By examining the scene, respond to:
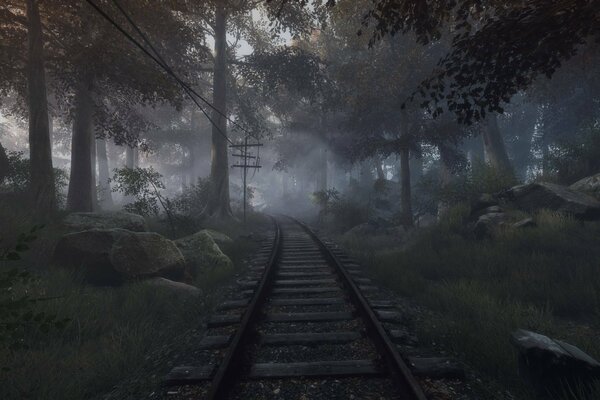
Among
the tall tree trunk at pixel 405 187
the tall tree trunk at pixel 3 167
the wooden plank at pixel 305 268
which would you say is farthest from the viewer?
the tall tree trunk at pixel 405 187

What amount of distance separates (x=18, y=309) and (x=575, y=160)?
1596 cm

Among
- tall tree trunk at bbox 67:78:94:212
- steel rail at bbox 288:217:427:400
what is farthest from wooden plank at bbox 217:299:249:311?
tall tree trunk at bbox 67:78:94:212

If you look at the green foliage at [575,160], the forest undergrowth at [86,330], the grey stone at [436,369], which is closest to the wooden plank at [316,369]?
the grey stone at [436,369]

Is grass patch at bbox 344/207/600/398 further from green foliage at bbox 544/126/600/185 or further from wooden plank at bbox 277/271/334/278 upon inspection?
green foliage at bbox 544/126/600/185

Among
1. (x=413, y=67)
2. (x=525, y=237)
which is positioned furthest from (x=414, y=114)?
(x=525, y=237)

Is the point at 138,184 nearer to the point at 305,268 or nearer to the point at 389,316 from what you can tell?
the point at 305,268

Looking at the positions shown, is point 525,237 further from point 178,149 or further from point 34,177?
point 178,149

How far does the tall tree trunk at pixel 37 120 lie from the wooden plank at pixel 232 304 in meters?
6.68

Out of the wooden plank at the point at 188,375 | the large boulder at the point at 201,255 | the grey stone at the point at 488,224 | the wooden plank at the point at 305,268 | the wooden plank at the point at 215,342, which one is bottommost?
the wooden plank at the point at 188,375

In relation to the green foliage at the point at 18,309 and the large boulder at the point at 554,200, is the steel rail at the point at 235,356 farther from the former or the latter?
the large boulder at the point at 554,200

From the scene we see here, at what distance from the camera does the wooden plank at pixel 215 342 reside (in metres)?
4.09

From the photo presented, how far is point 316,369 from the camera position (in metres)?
3.46

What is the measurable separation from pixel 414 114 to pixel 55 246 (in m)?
13.4

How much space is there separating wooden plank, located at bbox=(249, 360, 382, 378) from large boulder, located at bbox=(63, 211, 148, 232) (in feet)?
22.2
